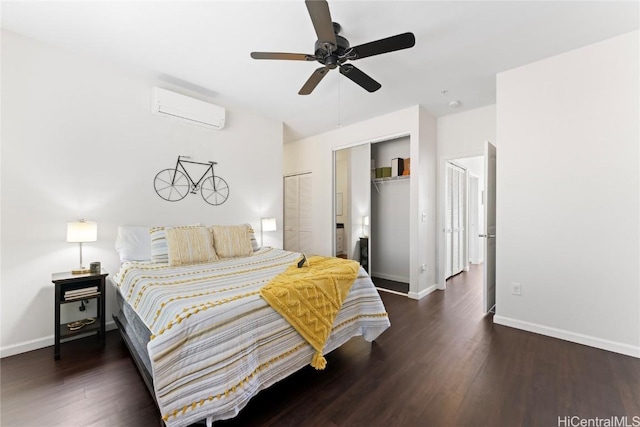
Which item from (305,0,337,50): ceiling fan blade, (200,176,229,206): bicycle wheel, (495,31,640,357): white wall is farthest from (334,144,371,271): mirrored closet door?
(305,0,337,50): ceiling fan blade

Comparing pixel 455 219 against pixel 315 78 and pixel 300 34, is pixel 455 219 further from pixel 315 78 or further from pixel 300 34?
pixel 300 34

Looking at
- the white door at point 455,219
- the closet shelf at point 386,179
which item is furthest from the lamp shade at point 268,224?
the white door at point 455,219

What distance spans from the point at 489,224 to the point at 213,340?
3.26 m

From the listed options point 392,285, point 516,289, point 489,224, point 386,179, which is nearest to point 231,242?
point 392,285

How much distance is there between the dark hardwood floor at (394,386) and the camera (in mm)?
1625

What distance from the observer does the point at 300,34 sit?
2354mm

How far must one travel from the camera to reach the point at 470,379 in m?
1.99

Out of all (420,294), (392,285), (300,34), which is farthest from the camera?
(392,285)

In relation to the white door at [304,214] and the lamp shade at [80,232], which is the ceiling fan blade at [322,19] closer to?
the lamp shade at [80,232]

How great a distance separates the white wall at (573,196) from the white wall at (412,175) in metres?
1.05

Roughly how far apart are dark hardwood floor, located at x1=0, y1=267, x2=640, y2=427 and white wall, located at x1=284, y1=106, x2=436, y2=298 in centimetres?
144

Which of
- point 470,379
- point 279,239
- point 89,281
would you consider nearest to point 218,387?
point 470,379

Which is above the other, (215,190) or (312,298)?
(215,190)

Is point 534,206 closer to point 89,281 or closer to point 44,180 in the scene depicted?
point 89,281
